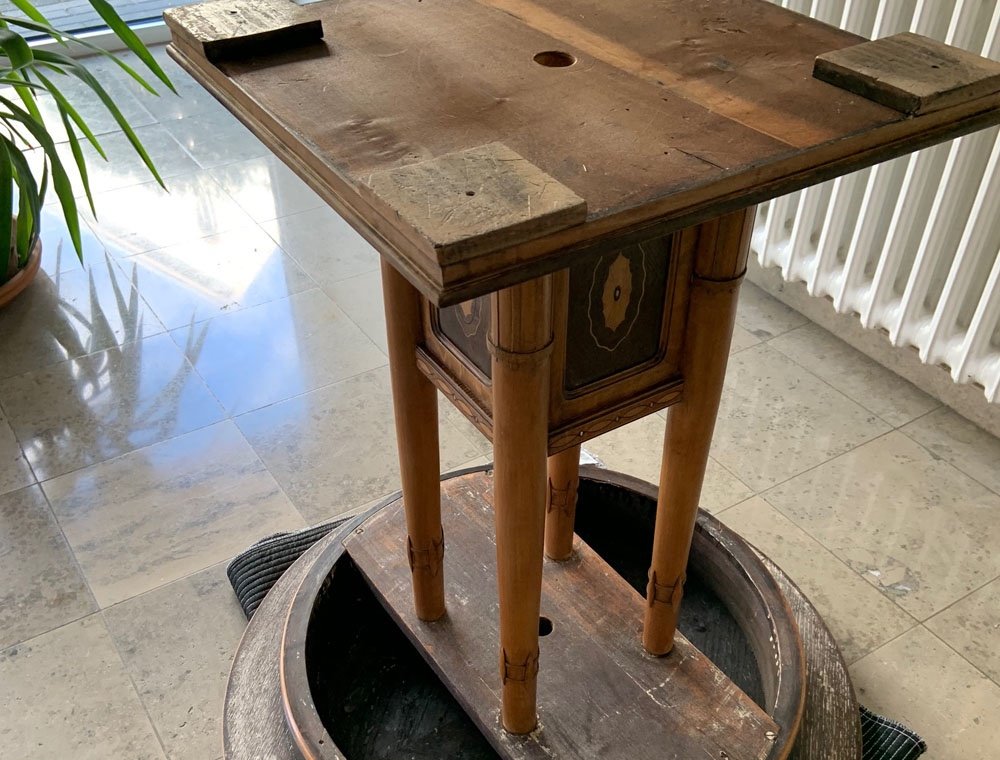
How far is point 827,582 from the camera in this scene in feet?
5.76

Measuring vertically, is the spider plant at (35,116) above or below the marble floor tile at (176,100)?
above

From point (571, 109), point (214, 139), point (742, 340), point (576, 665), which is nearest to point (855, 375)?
point (742, 340)

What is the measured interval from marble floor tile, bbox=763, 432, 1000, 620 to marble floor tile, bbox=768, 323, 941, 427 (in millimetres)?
117

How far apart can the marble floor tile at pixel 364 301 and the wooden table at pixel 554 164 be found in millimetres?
1201

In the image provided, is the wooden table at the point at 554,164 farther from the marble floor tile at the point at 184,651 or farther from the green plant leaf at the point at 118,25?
the green plant leaf at the point at 118,25

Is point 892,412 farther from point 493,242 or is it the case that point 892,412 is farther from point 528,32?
point 493,242

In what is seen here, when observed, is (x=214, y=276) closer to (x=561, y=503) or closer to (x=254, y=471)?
(x=254, y=471)

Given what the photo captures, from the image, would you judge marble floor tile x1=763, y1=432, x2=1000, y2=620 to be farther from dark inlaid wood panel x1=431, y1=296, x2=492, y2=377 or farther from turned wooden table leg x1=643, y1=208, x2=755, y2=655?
dark inlaid wood panel x1=431, y1=296, x2=492, y2=377

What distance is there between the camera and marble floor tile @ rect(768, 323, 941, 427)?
85.9 inches

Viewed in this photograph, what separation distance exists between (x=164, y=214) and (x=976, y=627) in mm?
2334

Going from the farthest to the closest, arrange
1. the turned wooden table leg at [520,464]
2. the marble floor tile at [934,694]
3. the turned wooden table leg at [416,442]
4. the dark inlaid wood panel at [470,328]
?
the marble floor tile at [934,694] → the turned wooden table leg at [416,442] → the dark inlaid wood panel at [470,328] → the turned wooden table leg at [520,464]

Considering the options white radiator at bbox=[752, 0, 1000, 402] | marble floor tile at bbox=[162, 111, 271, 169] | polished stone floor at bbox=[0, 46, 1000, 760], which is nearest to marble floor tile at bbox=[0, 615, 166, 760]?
polished stone floor at bbox=[0, 46, 1000, 760]

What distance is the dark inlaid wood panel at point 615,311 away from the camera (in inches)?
37.5

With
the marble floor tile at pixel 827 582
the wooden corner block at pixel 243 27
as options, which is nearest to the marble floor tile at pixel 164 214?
the marble floor tile at pixel 827 582
